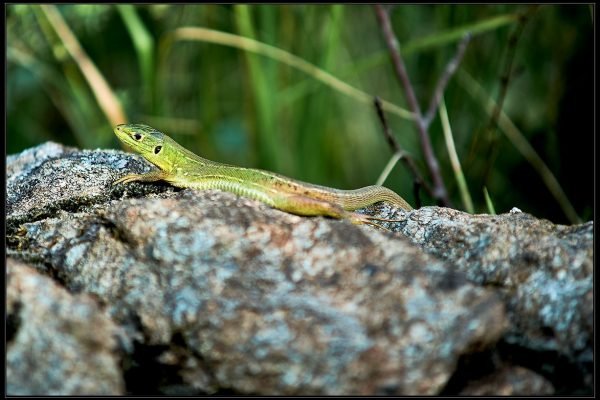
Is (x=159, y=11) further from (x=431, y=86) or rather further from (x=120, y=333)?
(x=120, y=333)

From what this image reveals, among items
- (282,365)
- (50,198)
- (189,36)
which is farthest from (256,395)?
(189,36)

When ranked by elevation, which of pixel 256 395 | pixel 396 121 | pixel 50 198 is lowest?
pixel 256 395

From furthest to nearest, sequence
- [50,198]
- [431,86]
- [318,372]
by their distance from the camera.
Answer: [431,86] < [50,198] < [318,372]

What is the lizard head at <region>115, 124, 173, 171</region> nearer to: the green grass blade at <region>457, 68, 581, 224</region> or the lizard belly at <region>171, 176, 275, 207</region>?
the lizard belly at <region>171, 176, 275, 207</region>

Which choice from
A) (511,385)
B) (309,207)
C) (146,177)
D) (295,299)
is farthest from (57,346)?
(511,385)

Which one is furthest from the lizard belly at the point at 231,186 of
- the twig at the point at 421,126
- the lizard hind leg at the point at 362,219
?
the twig at the point at 421,126

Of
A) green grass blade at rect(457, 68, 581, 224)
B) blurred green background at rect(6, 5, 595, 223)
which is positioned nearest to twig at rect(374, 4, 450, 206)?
blurred green background at rect(6, 5, 595, 223)

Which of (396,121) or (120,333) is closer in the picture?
(120,333)

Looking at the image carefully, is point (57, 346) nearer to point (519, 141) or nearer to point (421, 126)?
point (421, 126)
